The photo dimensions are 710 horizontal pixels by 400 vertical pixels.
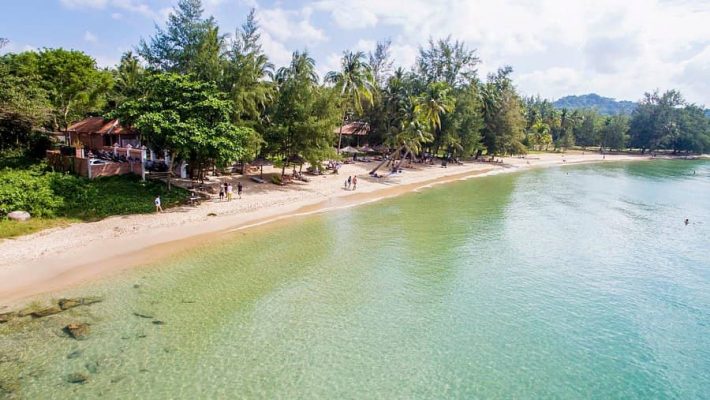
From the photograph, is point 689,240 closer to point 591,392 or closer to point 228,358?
point 591,392

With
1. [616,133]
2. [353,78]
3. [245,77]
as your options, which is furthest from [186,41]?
[616,133]

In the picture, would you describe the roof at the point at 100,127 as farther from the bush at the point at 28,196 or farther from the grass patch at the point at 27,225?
the grass patch at the point at 27,225

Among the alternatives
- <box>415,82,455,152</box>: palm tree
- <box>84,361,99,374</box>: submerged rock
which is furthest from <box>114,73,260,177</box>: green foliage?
<box>415,82,455,152</box>: palm tree

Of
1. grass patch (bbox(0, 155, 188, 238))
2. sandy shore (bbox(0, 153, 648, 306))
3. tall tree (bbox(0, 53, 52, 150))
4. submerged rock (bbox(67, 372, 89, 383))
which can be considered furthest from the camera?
tall tree (bbox(0, 53, 52, 150))

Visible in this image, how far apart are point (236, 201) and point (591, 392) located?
26281mm

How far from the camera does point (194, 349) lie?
14781mm

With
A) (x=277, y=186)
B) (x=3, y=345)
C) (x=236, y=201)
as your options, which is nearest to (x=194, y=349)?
(x=3, y=345)

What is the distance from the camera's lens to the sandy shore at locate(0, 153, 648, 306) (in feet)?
62.9

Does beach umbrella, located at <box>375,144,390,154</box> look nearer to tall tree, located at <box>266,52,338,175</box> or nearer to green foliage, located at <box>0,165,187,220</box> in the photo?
tall tree, located at <box>266,52,338,175</box>

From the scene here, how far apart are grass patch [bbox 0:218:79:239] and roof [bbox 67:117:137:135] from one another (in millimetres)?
12532

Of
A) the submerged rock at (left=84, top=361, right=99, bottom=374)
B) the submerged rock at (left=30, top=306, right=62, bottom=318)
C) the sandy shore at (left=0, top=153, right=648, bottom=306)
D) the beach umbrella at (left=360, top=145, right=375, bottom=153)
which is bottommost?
the submerged rock at (left=84, top=361, right=99, bottom=374)

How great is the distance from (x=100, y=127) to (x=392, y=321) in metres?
33.6

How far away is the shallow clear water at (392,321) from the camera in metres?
13.4

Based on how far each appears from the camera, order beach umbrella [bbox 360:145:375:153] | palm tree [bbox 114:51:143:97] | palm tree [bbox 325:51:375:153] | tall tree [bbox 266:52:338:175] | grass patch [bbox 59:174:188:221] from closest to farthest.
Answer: grass patch [bbox 59:174:188:221]
tall tree [bbox 266:52:338:175]
palm tree [bbox 114:51:143:97]
palm tree [bbox 325:51:375:153]
beach umbrella [bbox 360:145:375:153]
